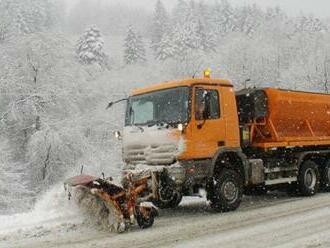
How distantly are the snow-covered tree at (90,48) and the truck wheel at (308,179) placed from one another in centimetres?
5710

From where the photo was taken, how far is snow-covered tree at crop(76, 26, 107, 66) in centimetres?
7012

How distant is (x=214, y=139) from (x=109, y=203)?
2955 mm

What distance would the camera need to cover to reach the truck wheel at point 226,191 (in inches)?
A: 432

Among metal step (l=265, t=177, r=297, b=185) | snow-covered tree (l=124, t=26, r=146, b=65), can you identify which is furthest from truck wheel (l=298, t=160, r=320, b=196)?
snow-covered tree (l=124, t=26, r=146, b=65)

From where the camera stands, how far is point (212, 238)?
27.2ft

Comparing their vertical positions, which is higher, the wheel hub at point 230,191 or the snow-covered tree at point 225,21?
the snow-covered tree at point 225,21

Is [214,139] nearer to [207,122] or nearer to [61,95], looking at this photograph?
[207,122]

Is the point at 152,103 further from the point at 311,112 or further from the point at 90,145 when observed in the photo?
the point at 90,145

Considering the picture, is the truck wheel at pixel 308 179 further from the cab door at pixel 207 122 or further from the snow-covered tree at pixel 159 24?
the snow-covered tree at pixel 159 24

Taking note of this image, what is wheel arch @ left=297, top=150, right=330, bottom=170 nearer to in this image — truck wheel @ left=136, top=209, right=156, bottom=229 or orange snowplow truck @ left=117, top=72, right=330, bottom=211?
orange snowplow truck @ left=117, top=72, right=330, bottom=211

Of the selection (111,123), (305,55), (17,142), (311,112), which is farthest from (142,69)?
(311,112)

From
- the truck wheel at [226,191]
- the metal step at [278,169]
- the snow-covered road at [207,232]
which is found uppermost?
the metal step at [278,169]

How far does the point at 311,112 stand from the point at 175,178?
18.5 ft

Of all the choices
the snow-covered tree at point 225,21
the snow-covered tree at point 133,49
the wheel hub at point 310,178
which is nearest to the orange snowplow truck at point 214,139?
the wheel hub at point 310,178
